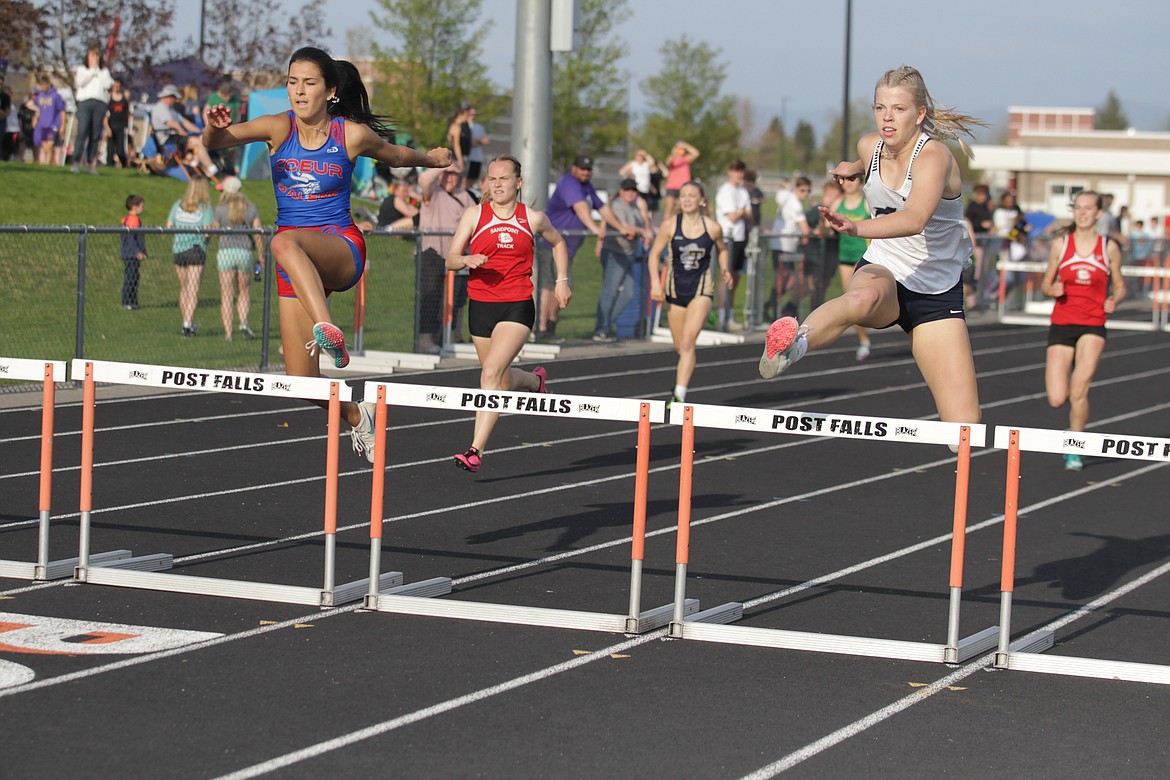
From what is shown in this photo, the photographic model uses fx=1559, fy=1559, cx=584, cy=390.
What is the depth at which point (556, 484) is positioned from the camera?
34.7 ft

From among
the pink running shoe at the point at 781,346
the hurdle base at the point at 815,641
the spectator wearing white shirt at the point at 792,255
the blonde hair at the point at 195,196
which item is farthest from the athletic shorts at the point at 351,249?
the spectator wearing white shirt at the point at 792,255

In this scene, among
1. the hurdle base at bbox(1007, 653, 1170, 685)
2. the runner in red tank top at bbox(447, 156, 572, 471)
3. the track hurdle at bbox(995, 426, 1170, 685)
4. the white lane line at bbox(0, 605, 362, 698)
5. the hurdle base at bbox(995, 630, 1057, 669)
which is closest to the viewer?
A: the white lane line at bbox(0, 605, 362, 698)

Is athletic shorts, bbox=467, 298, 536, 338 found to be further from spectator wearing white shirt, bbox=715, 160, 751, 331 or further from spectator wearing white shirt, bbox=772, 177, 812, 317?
spectator wearing white shirt, bbox=772, 177, 812, 317

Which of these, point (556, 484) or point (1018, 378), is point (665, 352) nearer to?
point (1018, 378)

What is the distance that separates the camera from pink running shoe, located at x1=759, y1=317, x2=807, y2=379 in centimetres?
632

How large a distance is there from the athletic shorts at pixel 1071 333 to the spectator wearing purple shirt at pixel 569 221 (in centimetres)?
760

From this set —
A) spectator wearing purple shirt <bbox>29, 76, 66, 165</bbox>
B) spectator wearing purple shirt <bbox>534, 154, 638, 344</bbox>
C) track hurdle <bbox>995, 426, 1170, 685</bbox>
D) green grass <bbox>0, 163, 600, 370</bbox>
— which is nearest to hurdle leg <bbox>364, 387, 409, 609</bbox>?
track hurdle <bbox>995, 426, 1170, 685</bbox>

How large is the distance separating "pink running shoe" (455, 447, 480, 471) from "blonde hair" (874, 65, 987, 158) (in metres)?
3.58

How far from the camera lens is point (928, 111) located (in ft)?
22.0

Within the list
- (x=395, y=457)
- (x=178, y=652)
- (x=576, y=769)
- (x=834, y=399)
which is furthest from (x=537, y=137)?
(x=576, y=769)

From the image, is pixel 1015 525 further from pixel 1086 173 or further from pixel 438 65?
pixel 1086 173

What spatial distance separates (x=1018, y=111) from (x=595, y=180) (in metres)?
79.1

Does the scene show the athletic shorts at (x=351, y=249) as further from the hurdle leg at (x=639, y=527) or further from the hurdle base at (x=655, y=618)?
the hurdle base at (x=655, y=618)

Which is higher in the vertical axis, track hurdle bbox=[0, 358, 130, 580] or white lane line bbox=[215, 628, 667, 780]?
track hurdle bbox=[0, 358, 130, 580]
